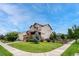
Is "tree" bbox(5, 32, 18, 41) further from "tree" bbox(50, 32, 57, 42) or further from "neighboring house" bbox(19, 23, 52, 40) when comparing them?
"tree" bbox(50, 32, 57, 42)

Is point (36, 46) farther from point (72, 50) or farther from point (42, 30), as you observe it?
point (72, 50)

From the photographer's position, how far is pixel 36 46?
66.7 inches

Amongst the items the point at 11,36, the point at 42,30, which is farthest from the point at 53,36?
the point at 11,36

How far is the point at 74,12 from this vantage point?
168 centimetres

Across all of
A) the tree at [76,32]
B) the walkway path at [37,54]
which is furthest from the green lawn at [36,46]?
the tree at [76,32]

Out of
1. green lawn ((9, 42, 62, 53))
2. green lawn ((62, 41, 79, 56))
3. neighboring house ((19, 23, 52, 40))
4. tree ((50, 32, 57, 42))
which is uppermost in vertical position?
neighboring house ((19, 23, 52, 40))

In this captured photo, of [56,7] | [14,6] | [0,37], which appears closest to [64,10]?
[56,7]

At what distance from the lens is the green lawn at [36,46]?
5.52 feet

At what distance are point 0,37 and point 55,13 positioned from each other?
→ 0.43 metres

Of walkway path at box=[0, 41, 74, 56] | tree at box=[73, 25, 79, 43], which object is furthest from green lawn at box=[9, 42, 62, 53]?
tree at box=[73, 25, 79, 43]

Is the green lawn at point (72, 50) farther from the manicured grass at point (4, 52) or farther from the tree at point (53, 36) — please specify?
the manicured grass at point (4, 52)

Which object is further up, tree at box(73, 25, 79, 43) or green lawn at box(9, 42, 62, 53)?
tree at box(73, 25, 79, 43)

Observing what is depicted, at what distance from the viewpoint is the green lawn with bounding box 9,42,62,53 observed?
1.68 m

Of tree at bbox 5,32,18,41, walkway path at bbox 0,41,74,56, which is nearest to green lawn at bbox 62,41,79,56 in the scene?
walkway path at bbox 0,41,74,56
